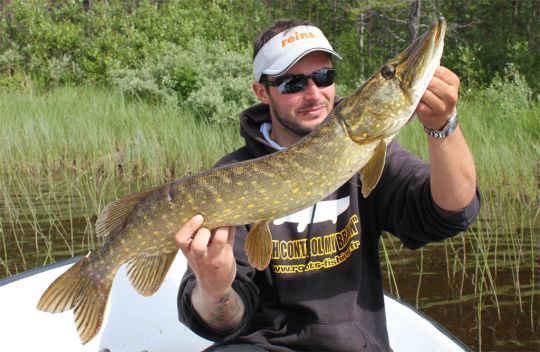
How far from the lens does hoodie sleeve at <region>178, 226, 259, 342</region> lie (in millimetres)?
2436

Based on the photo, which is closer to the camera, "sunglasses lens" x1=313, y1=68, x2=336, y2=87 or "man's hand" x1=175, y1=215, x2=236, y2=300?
"man's hand" x1=175, y1=215, x2=236, y2=300

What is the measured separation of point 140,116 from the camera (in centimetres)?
914

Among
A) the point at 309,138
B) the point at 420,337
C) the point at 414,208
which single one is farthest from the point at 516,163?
the point at 309,138

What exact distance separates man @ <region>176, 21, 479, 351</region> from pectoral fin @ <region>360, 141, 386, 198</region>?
19 cm

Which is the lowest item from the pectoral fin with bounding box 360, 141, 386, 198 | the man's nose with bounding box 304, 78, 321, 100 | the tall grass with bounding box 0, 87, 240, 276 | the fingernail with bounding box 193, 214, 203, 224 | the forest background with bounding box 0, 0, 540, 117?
the fingernail with bounding box 193, 214, 203, 224

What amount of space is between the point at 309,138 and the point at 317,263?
549mm

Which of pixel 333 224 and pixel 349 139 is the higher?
pixel 349 139

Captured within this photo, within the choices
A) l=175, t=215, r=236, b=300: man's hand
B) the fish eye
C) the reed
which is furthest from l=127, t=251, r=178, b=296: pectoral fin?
the reed

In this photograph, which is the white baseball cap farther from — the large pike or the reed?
the reed

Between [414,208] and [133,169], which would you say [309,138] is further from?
[133,169]

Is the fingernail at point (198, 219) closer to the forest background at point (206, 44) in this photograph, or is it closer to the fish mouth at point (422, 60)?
the fish mouth at point (422, 60)

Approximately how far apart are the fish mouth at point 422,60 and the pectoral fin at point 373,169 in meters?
0.22

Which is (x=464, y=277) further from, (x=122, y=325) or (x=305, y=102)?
(x=305, y=102)

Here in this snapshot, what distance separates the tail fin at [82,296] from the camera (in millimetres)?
2311
